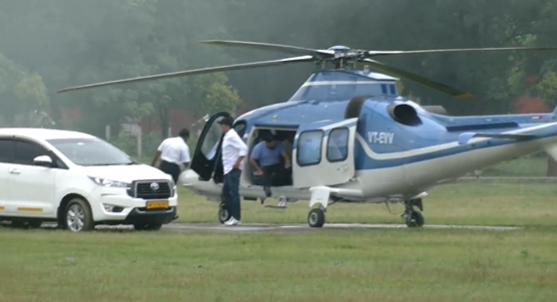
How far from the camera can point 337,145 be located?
76.3 ft

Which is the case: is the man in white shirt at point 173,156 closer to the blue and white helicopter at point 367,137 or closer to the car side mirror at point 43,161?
the blue and white helicopter at point 367,137

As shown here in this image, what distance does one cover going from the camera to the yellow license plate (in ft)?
71.0

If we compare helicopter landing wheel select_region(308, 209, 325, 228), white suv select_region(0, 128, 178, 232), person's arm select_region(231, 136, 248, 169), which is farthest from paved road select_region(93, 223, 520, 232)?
person's arm select_region(231, 136, 248, 169)

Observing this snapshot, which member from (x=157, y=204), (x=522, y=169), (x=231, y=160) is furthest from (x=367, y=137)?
(x=522, y=169)

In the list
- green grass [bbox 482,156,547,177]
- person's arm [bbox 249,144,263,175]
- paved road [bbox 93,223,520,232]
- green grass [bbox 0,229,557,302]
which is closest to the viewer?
green grass [bbox 0,229,557,302]

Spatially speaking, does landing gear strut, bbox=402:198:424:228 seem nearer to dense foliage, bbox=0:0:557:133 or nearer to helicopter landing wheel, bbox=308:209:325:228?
helicopter landing wheel, bbox=308:209:325:228

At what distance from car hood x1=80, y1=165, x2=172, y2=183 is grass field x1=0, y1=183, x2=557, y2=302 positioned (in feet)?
2.77

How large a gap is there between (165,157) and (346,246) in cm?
889

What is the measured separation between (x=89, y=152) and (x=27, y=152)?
3.17ft

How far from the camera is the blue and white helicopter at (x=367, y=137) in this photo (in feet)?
71.2

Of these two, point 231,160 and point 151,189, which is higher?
point 231,160

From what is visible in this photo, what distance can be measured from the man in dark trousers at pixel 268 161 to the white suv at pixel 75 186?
243cm

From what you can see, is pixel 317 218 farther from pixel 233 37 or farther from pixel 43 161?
pixel 233 37

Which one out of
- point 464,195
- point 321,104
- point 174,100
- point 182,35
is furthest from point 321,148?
point 174,100
